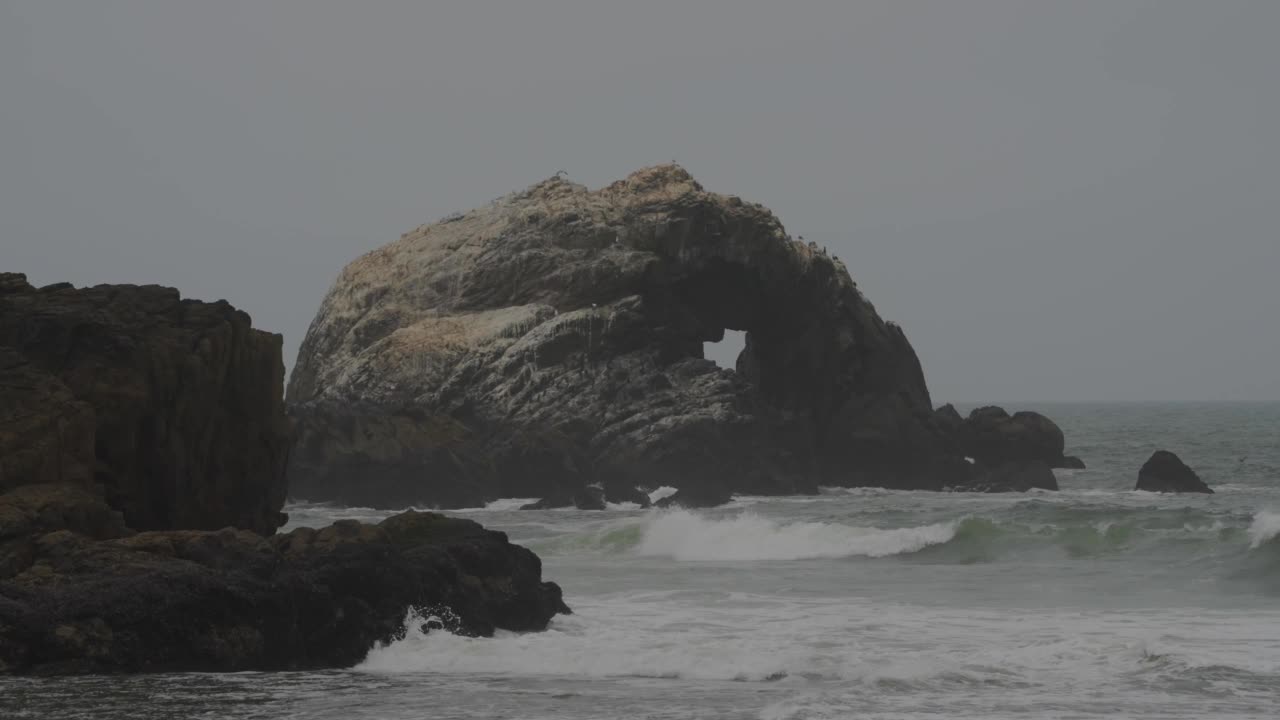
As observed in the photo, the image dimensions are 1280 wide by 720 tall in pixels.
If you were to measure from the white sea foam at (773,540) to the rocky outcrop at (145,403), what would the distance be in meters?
11.5

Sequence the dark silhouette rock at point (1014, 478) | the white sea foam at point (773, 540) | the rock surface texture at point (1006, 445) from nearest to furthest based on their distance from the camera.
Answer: the white sea foam at point (773, 540)
the dark silhouette rock at point (1014, 478)
the rock surface texture at point (1006, 445)

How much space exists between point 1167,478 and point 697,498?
17741 millimetres

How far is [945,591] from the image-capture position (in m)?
24.9

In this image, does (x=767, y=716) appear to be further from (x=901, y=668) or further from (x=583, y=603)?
(x=583, y=603)

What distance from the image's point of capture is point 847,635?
19.3 meters

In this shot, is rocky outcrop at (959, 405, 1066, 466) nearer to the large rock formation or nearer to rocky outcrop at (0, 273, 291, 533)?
the large rock formation

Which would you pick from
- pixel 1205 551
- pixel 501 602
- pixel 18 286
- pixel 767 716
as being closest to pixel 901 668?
pixel 767 716

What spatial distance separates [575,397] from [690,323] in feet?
18.3

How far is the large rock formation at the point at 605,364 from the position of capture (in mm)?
48875

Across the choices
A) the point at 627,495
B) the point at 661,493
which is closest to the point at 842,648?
the point at 627,495

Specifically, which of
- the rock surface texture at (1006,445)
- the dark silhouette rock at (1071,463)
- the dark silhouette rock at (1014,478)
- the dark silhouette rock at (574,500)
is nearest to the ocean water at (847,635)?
the dark silhouette rock at (574,500)

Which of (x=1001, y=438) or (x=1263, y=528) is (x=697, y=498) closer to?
(x=1001, y=438)

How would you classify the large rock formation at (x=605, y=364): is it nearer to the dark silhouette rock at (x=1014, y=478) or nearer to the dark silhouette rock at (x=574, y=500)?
the dark silhouette rock at (x=574, y=500)

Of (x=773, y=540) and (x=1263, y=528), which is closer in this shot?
(x=1263, y=528)
